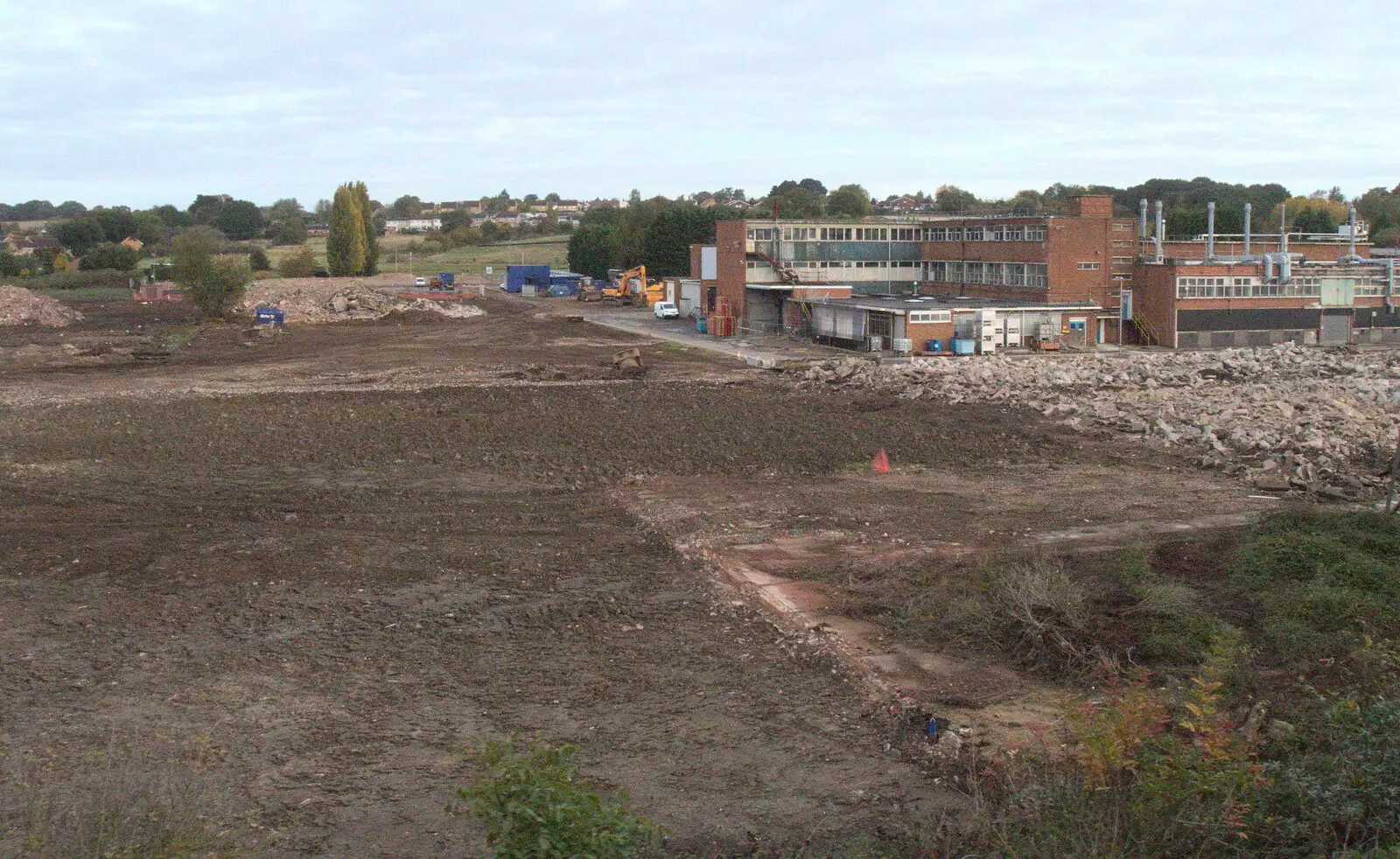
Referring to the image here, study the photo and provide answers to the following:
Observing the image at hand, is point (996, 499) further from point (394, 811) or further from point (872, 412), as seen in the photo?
point (394, 811)

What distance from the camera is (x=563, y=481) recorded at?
876 inches

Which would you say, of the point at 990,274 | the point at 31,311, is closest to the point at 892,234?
the point at 990,274

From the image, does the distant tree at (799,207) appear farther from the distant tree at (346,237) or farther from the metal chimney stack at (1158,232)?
the metal chimney stack at (1158,232)

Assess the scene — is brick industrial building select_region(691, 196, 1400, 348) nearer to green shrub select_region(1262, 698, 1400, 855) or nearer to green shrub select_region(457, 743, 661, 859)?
green shrub select_region(1262, 698, 1400, 855)

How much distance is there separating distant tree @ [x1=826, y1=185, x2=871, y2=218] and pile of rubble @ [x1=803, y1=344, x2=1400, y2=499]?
87.2m

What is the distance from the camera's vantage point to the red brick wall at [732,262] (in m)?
58.1

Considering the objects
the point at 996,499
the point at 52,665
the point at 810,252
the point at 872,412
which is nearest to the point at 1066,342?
the point at 810,252

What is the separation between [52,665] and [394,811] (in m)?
5.63

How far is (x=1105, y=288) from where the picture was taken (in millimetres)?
50250

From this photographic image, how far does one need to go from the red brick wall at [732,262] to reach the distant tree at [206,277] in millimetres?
24719

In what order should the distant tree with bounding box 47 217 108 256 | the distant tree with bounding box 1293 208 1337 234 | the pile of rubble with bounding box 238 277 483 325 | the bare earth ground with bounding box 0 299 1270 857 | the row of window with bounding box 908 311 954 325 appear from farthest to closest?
the distant tree with bounding box 47 217 108 256
the distant tree with bounding box 1293 208 1337 234
the pile of rubble with bounding box 238 277 483 325
the row of window with bounding box 908 311 954 325
the bare earth ground with bounding box 0 299 1270 857

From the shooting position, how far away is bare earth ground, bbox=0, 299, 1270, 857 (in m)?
10.2

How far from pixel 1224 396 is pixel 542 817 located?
96.9ft

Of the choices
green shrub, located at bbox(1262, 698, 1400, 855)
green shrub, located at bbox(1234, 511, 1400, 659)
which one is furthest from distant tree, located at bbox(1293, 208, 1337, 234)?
green shrub, located at bbox(1262, 698, 1400, 855)
